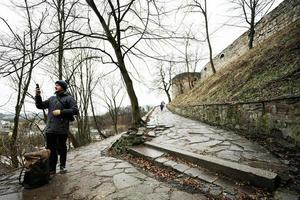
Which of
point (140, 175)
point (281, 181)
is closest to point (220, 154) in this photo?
point (281, 181)

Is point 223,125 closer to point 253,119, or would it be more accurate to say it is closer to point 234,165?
point 253,119

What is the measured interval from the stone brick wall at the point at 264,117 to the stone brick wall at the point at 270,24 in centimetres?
740

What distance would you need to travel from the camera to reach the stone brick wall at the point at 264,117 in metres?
3.62

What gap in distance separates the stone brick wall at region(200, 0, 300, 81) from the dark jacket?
449 inches

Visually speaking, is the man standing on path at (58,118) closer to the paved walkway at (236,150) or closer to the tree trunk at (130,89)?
the paved walkway at (236,150)

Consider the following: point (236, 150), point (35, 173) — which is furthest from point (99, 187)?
point (236, 150)

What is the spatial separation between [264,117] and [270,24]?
1037 cm

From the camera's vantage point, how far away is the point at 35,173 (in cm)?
332

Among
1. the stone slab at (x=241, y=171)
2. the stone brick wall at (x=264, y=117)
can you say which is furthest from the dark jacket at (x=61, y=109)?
the stone brick wall at (x=264, y=117)

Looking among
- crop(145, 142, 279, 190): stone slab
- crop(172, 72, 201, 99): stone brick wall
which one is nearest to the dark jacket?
crop(145, 142, 279, 190): stone slab

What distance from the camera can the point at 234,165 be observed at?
3043 millimetres

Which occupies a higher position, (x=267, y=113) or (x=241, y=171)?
(x=267, y=113)

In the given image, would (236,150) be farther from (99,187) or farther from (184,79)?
(184,79)

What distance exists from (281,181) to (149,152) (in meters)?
2.78
